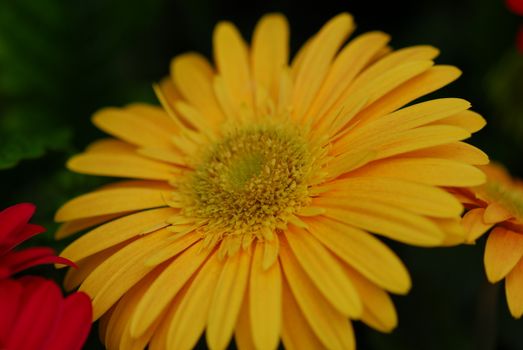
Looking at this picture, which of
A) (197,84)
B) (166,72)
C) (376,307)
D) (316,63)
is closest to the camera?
(376,307)

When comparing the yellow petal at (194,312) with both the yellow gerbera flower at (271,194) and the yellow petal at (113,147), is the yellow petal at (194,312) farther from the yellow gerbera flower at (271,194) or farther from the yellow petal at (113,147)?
the yellow petal at (113,147)

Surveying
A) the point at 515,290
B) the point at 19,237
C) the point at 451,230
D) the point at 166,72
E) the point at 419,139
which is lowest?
the point at 515,290

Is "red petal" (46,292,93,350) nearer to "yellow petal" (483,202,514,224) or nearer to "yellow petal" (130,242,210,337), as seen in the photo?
"yellow petal" (130,242,210,337)

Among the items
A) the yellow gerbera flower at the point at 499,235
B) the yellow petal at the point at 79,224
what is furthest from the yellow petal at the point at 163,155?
the yellow gerbera flower at the point at 499,235

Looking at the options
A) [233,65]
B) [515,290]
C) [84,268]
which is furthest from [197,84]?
[515,290]

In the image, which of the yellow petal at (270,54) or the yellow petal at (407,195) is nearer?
the yellow petal at (407,195)

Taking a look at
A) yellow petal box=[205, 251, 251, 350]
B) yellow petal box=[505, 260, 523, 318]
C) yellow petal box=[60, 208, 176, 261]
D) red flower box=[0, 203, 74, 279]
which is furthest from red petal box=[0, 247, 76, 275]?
yellow petal box=[505, 260, 523, 318]

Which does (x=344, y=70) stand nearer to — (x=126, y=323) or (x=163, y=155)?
(x=163, y=155)
